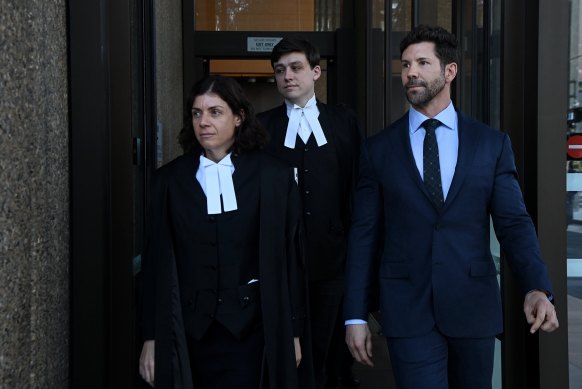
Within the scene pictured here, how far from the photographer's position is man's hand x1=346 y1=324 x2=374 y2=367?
2.45 meters

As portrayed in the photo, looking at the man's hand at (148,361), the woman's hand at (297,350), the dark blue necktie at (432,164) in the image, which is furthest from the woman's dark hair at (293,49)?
the man's hand at (148,361)

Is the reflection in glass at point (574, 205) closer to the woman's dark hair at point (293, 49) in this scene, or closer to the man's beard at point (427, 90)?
the man's beard at point (427, 90)

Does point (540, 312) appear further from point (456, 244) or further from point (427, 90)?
point (427, 90)

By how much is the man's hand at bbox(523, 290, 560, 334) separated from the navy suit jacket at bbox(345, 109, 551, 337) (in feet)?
0.17

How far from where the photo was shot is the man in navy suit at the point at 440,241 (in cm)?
239

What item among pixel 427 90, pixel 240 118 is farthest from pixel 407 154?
pixel 240 118

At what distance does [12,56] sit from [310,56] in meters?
1.81

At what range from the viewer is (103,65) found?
2.65 metres

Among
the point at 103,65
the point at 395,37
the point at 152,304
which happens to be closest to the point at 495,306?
the point at 152,304

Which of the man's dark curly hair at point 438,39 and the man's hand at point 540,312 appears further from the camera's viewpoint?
the man's dark curly hair at point 438,39

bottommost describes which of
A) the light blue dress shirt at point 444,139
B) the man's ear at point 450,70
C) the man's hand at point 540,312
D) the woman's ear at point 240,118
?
the man's hand at point 540,312

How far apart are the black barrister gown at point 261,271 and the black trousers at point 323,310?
1089 millimetres

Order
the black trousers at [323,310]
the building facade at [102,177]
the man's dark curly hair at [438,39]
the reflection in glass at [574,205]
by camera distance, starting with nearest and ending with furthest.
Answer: the building facade at [102,177], the man's dark curly hair at [438,39], the reflection in glass at [574,205], the black trousers at [323,310]

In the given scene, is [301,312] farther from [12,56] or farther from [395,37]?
[395,37]
